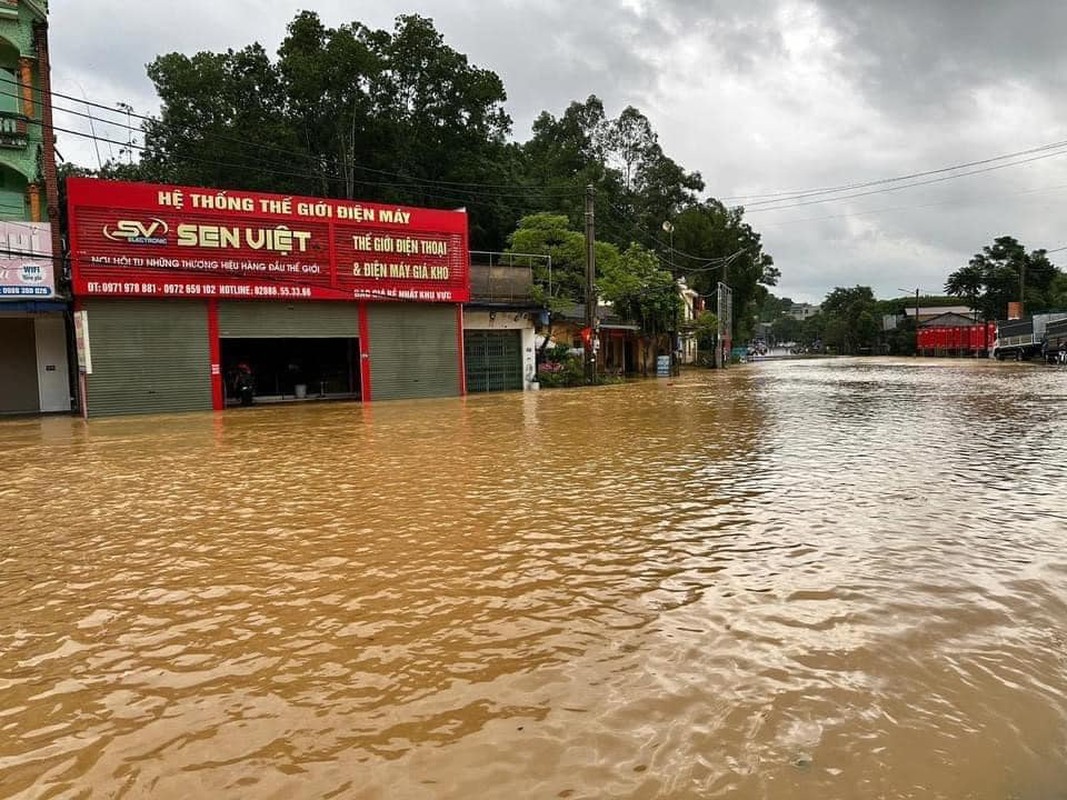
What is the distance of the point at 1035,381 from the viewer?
2798 cm

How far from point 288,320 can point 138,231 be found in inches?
Answer: 202

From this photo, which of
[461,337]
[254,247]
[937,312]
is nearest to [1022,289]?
[937,312]

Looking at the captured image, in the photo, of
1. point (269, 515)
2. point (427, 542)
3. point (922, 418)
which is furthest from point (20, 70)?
point (922, 418)

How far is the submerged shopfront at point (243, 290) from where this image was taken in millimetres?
21312

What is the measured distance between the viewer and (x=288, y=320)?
2455 centimetres

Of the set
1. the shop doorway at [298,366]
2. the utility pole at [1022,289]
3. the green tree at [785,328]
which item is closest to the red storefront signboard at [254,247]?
the shop doorway at [298,366]

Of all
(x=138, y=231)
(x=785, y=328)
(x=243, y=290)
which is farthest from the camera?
(x=785, y=328)

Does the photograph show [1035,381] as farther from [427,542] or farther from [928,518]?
[427,542]

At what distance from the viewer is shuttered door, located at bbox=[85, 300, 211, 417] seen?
2136cm

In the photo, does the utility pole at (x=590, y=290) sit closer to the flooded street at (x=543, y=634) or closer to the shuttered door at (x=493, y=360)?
the shuttered door at (x=493, y=360)

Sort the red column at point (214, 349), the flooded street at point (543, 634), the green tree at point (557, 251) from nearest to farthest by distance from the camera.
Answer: the flooded street at point (543, 634) < the red column at point (214, 349) < the green tree at point (557, 251)

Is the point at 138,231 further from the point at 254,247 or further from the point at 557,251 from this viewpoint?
the point at 557,251

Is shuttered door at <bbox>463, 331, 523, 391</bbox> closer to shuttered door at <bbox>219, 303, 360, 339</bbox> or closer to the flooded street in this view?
shuttered door at <bbox>219, 303, 360, 339</bbox>

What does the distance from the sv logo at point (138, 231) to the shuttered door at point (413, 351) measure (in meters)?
6.95
